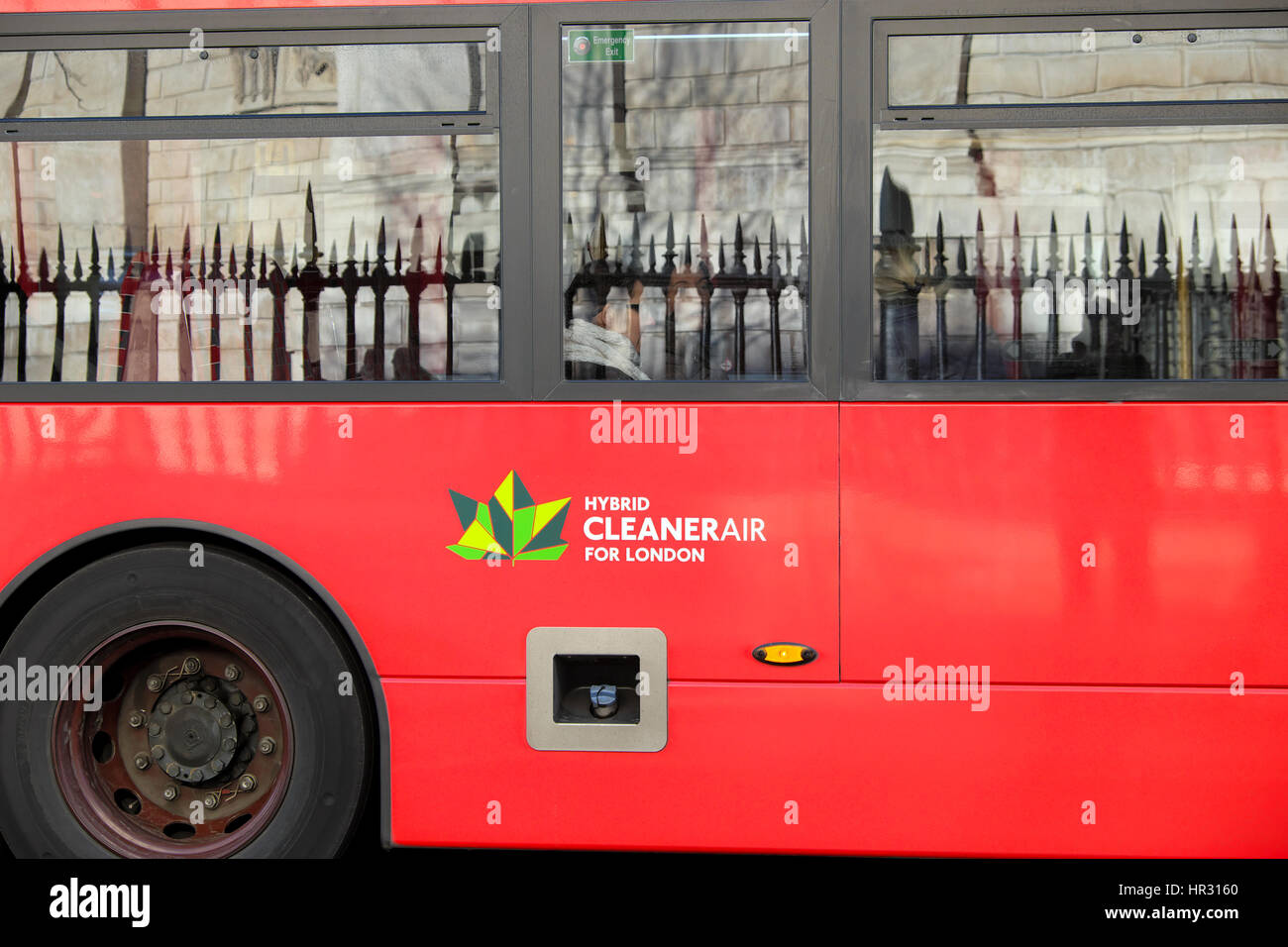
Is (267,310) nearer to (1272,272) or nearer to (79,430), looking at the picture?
(79,430)

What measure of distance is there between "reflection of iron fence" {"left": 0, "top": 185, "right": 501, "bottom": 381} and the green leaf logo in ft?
1.36

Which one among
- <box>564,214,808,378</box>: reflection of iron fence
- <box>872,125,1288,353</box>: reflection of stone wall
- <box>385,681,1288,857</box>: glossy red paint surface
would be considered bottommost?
<box>385,681,1288,857</box>: glossy red paint surface

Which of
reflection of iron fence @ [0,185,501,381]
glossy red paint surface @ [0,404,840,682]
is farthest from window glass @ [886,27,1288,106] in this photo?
reflection of iron fence @ [0,185,501,381]

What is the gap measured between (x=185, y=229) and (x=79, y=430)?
2.26ft

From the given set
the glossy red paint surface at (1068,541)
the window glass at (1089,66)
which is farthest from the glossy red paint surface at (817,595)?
the window glass at (1089,66)

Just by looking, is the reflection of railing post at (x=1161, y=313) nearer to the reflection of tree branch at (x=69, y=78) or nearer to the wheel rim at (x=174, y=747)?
the wheel rim at (x=174, y=747)

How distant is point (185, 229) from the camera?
2939 millimetres

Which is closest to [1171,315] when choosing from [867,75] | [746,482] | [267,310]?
[867,75]

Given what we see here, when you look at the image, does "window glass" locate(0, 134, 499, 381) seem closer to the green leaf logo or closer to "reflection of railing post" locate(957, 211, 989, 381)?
the green leaf logo

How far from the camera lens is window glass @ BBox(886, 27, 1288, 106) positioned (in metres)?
2.71

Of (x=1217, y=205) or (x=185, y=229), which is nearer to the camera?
(x=1217, y=205)

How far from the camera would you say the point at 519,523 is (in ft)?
9.33

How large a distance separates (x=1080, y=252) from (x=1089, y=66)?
519 mm
